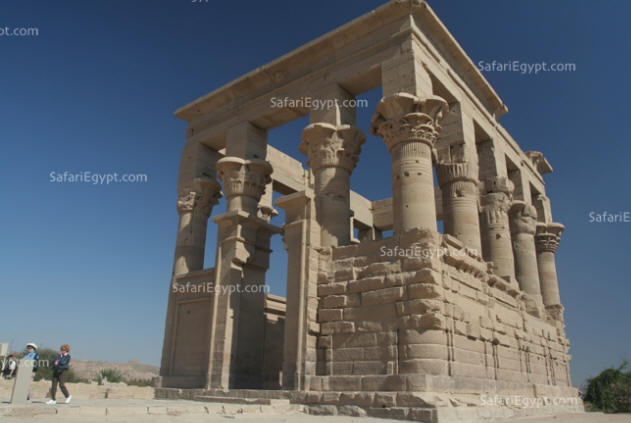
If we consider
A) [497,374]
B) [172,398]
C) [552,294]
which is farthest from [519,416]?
[552,294]

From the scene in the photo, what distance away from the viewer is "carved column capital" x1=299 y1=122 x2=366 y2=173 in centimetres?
1372

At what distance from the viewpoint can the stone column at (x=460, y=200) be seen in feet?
47.4

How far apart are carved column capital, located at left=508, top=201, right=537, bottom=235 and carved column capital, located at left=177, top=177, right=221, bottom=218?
10994 mm

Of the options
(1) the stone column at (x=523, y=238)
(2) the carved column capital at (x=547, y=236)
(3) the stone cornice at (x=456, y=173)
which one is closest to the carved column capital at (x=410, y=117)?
(3) the stone cornice at (x=456, y=173)

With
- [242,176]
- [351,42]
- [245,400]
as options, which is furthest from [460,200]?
[245,400]

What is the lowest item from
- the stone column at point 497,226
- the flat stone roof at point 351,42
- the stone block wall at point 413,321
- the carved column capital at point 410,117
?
the stone block wall at point 413,321

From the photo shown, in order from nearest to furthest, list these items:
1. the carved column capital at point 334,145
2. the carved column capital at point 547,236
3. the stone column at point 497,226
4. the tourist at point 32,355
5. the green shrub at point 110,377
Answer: the tourist at point 32,355 < the carved column capital at point 334,145 < the stone column at point 497,226 < the carved column capital at point 547,236 < the green shrub at point 110,377

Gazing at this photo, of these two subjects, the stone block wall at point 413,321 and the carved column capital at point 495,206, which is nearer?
the stone block wall at point 413,321

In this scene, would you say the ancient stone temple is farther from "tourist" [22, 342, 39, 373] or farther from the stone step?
"tourist" [22, 342, 39, 373]

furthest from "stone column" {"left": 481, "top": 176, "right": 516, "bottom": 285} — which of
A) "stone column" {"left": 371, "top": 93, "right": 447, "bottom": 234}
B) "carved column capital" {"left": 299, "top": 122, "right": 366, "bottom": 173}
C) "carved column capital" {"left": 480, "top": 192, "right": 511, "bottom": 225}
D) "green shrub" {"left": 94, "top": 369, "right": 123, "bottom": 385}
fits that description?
"green shrub" {"left": 94, "top": 369, "right": 123, "bottom": 385}

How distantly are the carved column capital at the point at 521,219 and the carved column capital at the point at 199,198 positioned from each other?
11.0 meters

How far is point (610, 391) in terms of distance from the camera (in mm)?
23469

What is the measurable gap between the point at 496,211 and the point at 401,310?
7.48 m

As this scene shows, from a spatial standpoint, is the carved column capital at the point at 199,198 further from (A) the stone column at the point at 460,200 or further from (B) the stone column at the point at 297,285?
(A) the stone column at the point at 460,200
